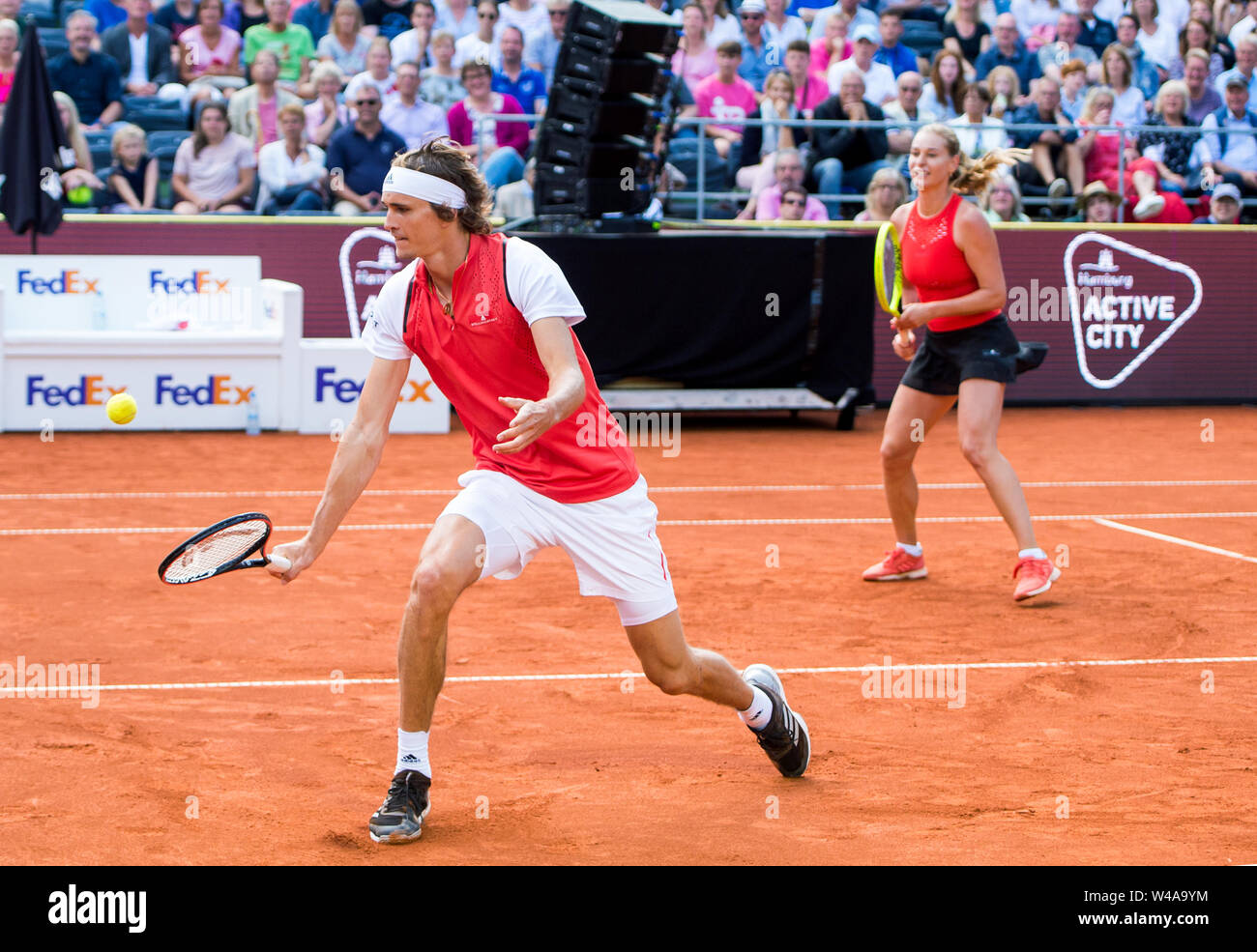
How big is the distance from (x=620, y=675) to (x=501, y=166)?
9.31 m

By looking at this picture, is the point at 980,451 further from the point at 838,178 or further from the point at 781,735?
the point at 838,178

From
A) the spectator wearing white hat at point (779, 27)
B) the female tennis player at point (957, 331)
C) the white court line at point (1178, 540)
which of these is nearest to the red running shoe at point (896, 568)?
the female tennis player at point (957, 331)

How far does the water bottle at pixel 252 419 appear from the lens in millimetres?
12586

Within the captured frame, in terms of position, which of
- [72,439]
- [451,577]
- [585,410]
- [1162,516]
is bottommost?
[72,439]

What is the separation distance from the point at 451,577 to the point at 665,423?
9.24 meters

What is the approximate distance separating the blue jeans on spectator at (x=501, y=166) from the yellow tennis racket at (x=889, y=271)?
7.13m

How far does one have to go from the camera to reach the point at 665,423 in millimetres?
13188

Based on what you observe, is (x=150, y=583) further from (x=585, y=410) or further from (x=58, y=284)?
(x=58, y=284)

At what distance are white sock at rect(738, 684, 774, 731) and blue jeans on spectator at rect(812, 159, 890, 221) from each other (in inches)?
419

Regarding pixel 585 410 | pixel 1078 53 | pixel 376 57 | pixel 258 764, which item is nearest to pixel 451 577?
pixel 585 410

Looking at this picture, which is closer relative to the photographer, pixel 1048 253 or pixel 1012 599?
pixel 1012 599

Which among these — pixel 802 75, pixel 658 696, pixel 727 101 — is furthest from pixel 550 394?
pixel 802 75

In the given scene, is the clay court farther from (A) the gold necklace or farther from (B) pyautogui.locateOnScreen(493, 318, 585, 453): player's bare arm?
(A) the gold necklace

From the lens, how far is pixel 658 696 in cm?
560
